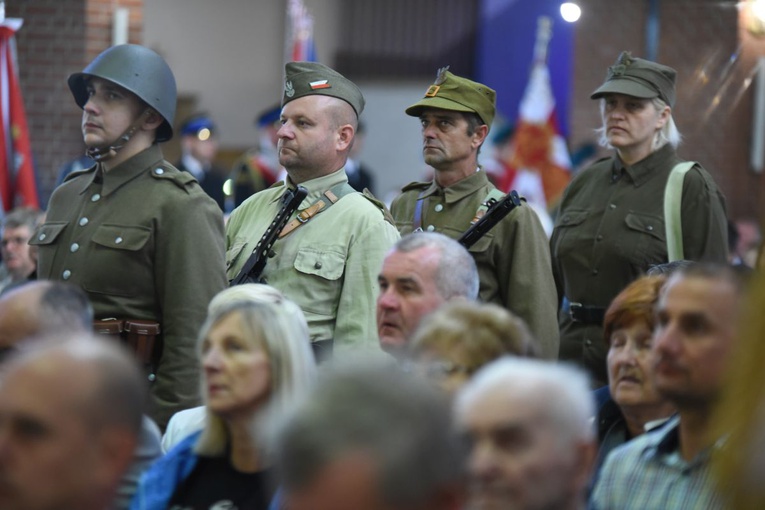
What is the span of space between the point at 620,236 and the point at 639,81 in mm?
665

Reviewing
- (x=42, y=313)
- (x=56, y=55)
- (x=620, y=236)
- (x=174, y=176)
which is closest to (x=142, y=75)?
(x=174, y=176)

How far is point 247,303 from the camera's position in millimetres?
3635

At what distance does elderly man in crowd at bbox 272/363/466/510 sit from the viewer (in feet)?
7.14

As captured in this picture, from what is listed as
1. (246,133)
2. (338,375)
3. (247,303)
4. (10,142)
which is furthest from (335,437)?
(246,133)

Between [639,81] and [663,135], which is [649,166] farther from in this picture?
[639,81]

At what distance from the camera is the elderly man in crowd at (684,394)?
330 centimetres

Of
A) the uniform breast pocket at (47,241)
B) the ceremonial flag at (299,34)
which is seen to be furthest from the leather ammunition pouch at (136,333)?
the ceremonial flag at (299,34)

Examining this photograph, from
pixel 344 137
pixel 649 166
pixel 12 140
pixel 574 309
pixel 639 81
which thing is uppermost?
pixel 639 81

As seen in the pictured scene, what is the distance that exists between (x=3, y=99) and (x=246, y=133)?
5379mm

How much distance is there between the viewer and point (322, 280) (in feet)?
16.3

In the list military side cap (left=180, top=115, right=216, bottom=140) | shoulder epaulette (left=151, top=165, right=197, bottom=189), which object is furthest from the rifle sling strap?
military side cap (left=180, top=115, right=216, bottom=140)

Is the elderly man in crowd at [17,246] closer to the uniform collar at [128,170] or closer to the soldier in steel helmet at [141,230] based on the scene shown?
the soldier in steel helmet at [141,230]

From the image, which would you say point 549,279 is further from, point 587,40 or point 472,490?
point 587,40

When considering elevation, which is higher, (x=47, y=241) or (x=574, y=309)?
(x=47, y=241)
